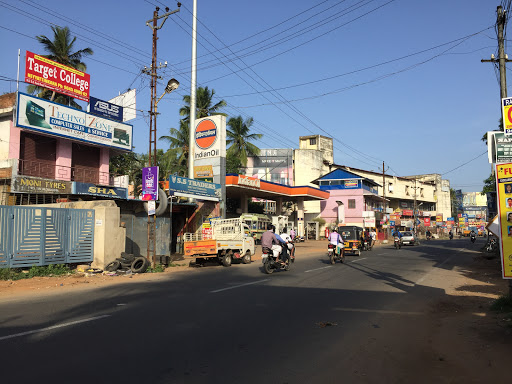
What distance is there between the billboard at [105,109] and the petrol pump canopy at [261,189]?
34.9 feet

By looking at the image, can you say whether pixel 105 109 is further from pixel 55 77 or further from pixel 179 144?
pixel 179 144

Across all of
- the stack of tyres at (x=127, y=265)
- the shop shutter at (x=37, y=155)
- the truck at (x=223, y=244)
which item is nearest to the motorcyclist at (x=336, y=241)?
the truck at (x=223, y=244)

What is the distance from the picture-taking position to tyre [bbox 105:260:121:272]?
15547 mm

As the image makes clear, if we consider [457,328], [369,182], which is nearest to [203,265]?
[457,328]

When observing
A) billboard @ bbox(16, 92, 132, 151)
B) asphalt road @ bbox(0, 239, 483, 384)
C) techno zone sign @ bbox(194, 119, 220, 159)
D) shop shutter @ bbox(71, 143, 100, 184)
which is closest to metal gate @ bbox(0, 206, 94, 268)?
asphalt road @ bbox(0, 239, 483, 384)

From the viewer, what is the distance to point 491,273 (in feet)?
51.6

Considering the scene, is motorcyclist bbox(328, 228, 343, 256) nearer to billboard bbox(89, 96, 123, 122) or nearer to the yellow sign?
the yellow sign

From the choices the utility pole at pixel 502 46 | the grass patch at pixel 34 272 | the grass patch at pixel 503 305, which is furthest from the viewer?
the utility pole at pixel 502 46

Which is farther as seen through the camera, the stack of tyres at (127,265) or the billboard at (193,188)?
the billboard at (193,188)

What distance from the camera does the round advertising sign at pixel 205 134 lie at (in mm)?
27703

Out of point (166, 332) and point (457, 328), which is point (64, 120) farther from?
point (457, 328)

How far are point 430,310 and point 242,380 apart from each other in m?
5.99

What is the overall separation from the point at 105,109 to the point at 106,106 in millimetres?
273

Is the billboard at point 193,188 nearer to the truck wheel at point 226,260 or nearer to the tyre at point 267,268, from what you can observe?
the truck wheel at point 226,260
